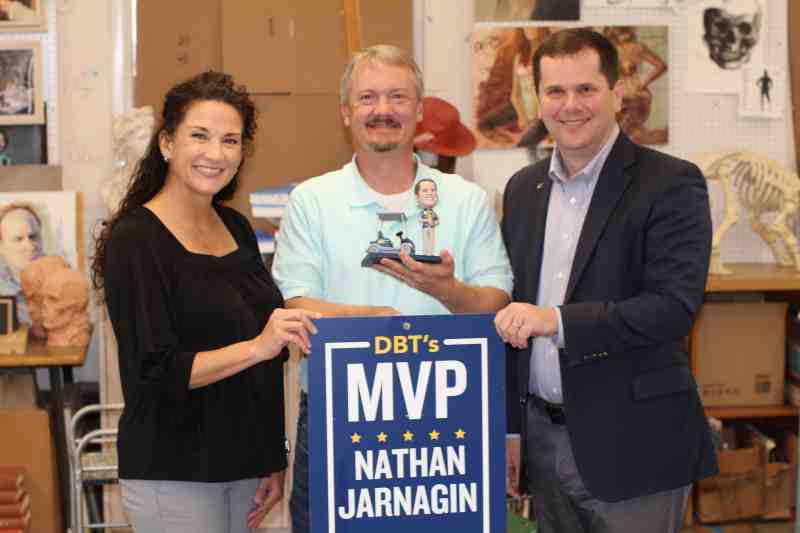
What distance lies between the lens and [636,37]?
13.7 feet

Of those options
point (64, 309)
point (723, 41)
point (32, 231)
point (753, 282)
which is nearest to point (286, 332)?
point (64, 309)

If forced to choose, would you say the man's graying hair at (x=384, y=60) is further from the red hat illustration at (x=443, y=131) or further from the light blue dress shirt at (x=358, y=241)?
the red hat illustration at (x=443, y=131)

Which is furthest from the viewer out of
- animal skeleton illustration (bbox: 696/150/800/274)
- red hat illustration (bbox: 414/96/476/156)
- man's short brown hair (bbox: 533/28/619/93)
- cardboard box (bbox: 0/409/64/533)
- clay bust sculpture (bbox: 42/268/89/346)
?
animal skeleton illustration (bbox: 696/150/800/274)

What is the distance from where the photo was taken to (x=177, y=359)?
199 centimetres

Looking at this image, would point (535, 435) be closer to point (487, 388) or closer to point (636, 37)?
point (487, 388)

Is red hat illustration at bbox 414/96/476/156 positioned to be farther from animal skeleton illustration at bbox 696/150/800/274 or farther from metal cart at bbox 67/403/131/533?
metal cart at bbox 67/403/131/533

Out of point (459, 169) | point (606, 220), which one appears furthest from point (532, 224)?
point (459, 169)

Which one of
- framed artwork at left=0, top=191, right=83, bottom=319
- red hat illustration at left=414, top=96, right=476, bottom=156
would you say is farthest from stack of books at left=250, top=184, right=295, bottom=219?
framed artwork at left=0, top=191, right=83, bottom=319

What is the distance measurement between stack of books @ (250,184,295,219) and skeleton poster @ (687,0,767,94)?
1.89 m

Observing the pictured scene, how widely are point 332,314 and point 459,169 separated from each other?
2255mm

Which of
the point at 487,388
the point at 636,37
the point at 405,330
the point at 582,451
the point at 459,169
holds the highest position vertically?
the point at 636,37

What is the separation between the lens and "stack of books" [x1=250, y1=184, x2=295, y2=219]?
151 inches

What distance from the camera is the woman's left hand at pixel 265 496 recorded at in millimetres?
2311

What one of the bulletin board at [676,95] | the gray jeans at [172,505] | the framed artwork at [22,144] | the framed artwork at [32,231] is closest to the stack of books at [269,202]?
the framed artwork at [32,231]
